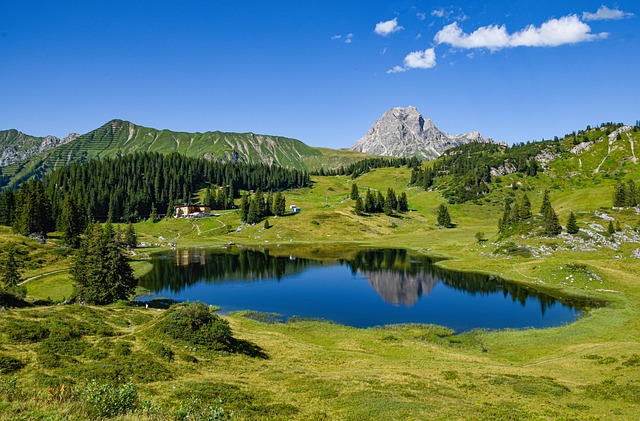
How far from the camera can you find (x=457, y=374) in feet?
133

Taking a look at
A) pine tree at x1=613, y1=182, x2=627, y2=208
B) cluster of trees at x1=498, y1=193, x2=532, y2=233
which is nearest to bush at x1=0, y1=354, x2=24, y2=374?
cluster of trees at x1=498, y1=193, x2=532, y2=233

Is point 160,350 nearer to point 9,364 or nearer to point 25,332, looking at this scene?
point 9,364

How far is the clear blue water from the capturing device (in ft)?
247

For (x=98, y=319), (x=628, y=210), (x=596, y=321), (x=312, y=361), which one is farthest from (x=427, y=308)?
(x=628, y=210)

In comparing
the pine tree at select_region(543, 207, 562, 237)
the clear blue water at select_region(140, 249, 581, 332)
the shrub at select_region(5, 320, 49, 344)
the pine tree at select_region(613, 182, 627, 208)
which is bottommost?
the clear blue water at select_region(140, 249, 581, 332)

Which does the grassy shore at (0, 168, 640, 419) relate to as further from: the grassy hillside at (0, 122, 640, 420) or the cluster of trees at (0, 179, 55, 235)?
the cluster of trees at (0, 179, 55, 235)

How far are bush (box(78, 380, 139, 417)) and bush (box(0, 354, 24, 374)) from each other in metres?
18.8

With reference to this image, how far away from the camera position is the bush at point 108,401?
51.2ft

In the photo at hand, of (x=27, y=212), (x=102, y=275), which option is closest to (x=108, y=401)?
(x=102, y=275)

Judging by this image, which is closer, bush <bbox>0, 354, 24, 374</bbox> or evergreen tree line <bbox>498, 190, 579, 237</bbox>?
bush <bbox>0, 354, 24, 374</bbox>

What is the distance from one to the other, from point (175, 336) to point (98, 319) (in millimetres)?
13603

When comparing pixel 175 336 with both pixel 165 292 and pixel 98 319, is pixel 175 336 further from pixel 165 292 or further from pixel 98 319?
pixel 165 292

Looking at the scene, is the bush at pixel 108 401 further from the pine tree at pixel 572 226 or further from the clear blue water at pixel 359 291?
the pine tree at pixel 572 226

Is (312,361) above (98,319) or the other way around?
the other way around
